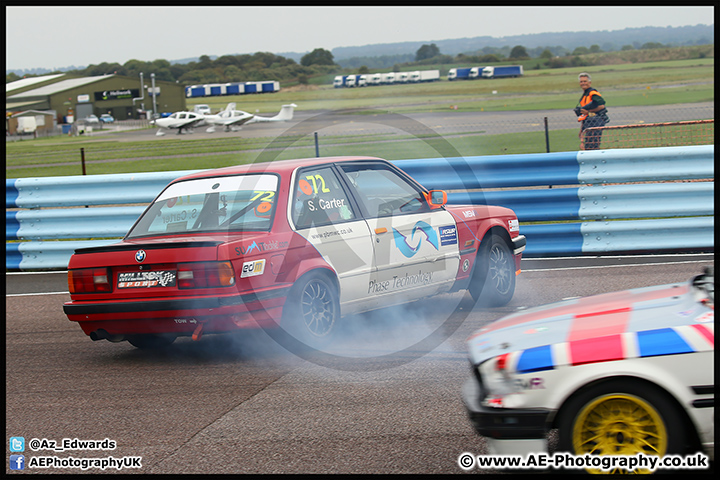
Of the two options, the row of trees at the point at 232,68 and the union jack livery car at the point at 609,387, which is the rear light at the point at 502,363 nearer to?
the union jack livery car at the point at 609,387

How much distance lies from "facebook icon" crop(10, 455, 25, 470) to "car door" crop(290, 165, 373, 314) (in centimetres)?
267

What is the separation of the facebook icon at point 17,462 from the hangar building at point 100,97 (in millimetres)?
93734

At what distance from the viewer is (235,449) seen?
4074 millimetres

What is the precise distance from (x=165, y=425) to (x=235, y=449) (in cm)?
67

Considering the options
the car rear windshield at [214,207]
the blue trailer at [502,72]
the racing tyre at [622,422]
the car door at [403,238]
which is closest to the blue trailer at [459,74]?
the blue trailer at [502,72]

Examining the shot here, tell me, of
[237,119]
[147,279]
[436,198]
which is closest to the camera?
[147,279]

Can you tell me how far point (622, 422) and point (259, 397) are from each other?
2.52m

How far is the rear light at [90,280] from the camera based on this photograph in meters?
5.95

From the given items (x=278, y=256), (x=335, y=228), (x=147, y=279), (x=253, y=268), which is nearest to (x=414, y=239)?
(x=335, y=228)

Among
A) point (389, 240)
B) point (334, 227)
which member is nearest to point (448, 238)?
point (389, 240)

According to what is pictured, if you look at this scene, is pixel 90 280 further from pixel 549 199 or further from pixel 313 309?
pixel 549 199

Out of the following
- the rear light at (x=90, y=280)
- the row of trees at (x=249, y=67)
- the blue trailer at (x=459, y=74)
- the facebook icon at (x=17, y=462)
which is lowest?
the facebook icon at (x=17, y=462)

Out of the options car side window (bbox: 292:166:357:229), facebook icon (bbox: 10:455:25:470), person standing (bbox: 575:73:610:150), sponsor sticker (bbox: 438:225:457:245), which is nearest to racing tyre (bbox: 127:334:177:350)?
car side window (bbox: 292:166:357:229)

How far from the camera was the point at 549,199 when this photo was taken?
1005cm
